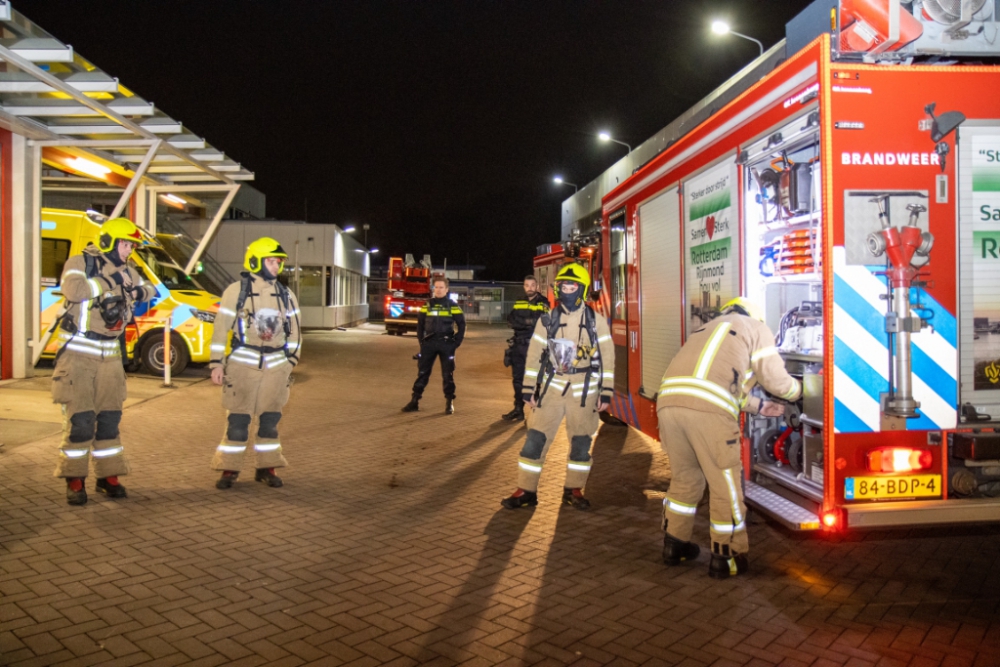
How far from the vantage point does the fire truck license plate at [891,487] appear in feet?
14.1

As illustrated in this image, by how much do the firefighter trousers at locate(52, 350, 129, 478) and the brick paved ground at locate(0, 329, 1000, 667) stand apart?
31 cm

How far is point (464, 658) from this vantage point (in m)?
3.58

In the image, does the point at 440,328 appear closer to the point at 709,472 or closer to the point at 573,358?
the point at 573,358

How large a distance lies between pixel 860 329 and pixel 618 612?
1981 millimetres

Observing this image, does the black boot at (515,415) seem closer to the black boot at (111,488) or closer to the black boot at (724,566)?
the black boot at (111,488)

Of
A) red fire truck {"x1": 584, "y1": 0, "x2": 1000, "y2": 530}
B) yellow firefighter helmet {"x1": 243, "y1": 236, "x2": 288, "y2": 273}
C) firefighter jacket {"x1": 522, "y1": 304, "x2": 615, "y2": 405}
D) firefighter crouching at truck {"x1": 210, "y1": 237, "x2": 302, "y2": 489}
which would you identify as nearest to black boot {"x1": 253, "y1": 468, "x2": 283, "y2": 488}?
firefighter crouching at truck {"x1": 210, "y1": 237, "x2": 302, "y2": 489}

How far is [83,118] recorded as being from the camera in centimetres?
1241

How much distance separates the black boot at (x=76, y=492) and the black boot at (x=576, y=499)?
3.59 m

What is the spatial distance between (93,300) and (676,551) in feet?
14.9

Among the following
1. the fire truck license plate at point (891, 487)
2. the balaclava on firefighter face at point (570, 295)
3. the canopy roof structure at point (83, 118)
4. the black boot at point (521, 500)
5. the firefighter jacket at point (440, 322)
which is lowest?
the black boot at point (521, 500)

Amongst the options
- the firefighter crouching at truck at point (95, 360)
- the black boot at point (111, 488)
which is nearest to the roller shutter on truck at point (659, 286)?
the firefighter crouching at truck at point (95, 360)

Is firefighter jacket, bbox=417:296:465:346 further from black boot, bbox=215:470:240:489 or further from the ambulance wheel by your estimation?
the ambulance wheel

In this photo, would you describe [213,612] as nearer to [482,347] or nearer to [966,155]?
[966,155]

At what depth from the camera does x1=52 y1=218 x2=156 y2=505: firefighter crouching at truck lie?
19.0 ft
